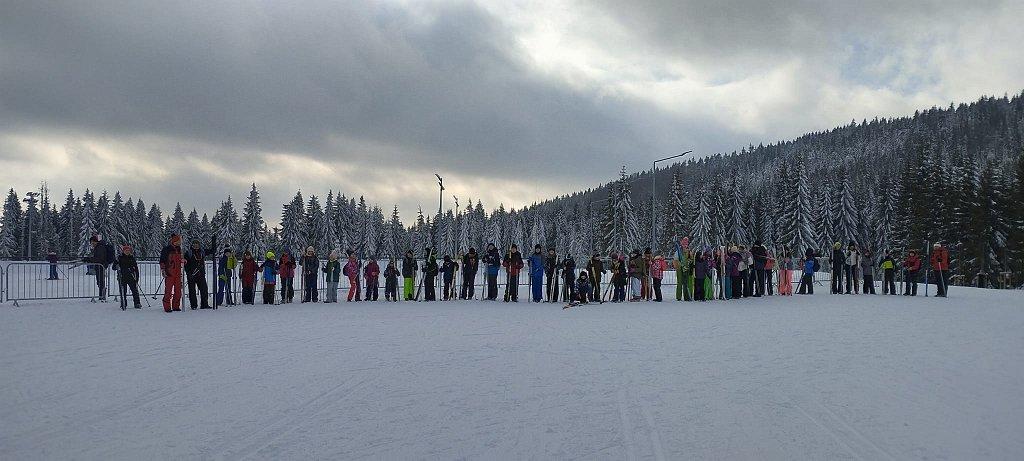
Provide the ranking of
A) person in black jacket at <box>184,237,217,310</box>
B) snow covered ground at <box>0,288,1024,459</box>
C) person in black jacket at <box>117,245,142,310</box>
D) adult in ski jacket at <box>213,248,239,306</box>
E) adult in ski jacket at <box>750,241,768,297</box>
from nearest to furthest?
snow covered ground at <box>0,288,1024,459</box>, person in black jacket at <box>117,245,142,310</box>, person in black jacket at <box>184,237,217,310</box>, adult in ski jacket at <box>213,248,239,306</box>, adult in ski jacket at <box>750,241,768,297</box>

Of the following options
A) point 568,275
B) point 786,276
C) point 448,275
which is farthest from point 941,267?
point 448,275

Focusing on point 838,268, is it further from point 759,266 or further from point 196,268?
point 196,268

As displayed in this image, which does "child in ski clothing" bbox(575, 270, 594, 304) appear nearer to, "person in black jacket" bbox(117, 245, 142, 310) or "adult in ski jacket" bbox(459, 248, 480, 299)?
"adult in ski jacket" bbox(459, 248, 480, 299)

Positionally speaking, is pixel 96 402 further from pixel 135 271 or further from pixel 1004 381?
pixel 135 271

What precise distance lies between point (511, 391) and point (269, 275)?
15004 mm

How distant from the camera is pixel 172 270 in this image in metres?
15.8

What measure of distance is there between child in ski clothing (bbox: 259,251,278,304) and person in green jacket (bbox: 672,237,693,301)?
46.1 feet

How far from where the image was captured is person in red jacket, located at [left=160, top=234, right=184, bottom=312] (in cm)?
1559

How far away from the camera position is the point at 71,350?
896 cm

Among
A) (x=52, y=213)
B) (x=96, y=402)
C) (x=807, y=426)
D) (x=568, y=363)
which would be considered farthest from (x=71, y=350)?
(x=52, y=213)

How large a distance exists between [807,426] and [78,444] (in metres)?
6.23

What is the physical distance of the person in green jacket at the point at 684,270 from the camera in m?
21.3

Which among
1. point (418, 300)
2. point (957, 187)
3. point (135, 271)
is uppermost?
point (957, 187)

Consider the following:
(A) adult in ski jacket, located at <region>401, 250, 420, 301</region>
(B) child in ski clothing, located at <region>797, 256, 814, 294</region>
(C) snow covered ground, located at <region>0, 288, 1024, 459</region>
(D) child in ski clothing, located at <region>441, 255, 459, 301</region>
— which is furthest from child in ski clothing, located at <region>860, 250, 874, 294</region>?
(A) adult in ski jacket, located at <region>401, 250, 420, 301</region>
